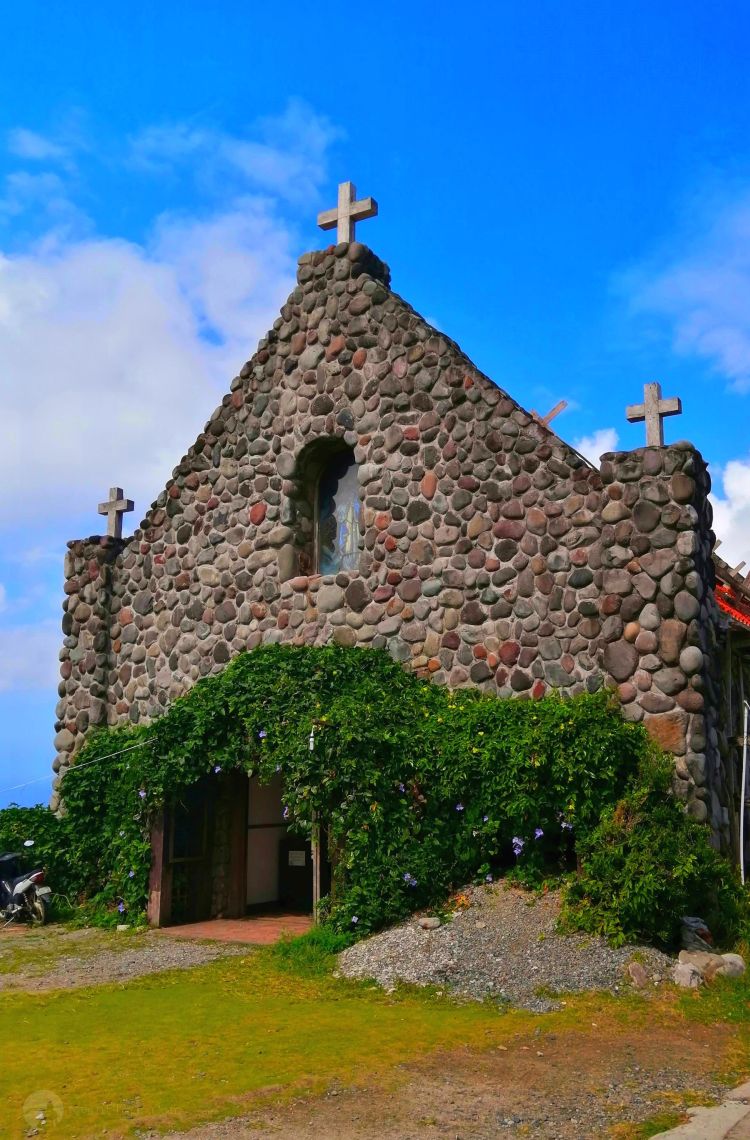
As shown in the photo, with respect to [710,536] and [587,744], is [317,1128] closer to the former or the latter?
[587,744]

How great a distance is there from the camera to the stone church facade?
10.5 metres

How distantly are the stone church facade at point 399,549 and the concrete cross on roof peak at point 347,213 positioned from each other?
0.29 m

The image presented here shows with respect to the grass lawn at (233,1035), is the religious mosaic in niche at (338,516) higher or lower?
higher

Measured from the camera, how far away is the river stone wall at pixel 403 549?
10.5m

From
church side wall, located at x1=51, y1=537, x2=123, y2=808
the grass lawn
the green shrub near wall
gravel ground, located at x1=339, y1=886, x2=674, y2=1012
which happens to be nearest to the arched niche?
the green shrub near wall

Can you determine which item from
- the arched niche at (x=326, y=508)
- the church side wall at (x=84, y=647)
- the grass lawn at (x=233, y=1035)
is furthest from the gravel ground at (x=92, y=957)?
the arched niche at (x=326, y=508)

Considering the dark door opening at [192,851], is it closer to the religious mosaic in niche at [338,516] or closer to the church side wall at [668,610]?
the religious mosaic in niche at [338,516]

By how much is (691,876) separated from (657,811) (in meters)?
0.67

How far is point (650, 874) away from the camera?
28.8 ft

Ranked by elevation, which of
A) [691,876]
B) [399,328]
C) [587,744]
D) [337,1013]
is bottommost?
[337,1013]

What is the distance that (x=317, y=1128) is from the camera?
532 cm

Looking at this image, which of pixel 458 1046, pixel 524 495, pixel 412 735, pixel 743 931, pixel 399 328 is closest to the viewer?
pixel 458 1046

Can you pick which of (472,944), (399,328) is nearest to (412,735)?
(472,944)

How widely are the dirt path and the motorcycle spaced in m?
7.85
